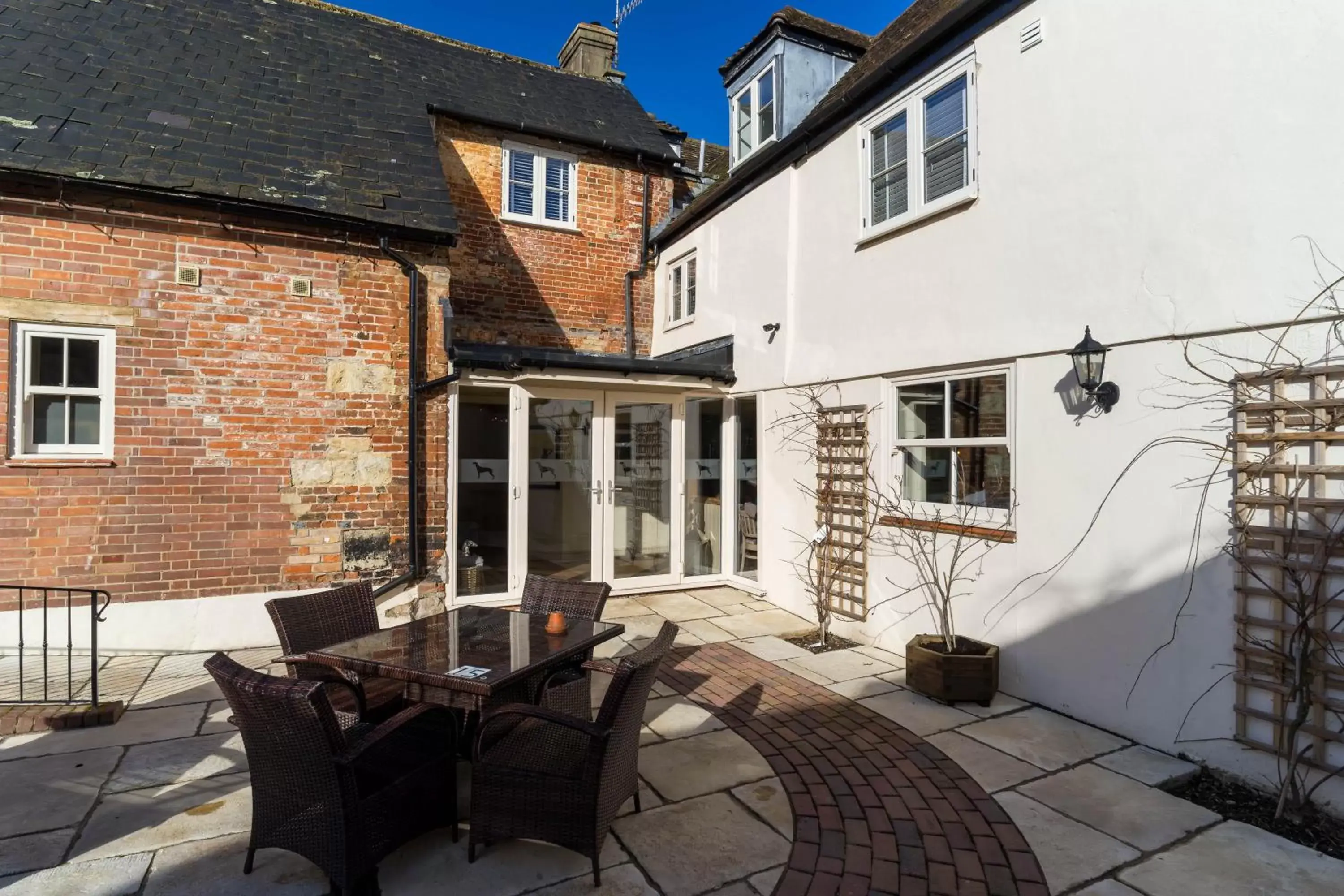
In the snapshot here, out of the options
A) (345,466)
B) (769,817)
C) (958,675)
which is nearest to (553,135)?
(345,466)

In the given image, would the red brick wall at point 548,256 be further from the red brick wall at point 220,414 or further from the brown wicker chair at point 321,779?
the brown wicker chair at point 321,779

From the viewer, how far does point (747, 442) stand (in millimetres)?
8711

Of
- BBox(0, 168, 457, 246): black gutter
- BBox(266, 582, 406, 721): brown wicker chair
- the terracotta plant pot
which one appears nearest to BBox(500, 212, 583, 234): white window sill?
BBox(0, 168, 457, 246): black gutter

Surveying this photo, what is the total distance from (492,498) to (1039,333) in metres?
5.58

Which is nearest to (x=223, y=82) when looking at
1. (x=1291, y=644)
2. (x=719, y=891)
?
(x=719, y=891)

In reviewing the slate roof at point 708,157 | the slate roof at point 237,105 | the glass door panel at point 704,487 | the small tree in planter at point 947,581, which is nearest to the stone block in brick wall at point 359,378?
the slate roof at point 237,105

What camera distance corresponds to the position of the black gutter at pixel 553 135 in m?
9.54

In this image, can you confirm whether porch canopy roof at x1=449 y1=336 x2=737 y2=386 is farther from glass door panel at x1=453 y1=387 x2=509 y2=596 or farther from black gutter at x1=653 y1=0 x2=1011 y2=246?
black gutter at x1=653 y1=0 x2=1011 y2=246

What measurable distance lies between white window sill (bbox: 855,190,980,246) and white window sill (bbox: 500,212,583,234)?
5.06m

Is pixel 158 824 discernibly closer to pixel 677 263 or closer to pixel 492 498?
pixel 492 498

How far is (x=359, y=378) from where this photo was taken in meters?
6.99

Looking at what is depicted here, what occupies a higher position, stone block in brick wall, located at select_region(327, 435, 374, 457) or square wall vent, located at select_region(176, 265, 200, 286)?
square wall vent, located at select_region(176, 265, 200, 286)

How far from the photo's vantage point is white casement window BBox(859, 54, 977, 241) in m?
5.70

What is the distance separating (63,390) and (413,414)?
9.28 ft
